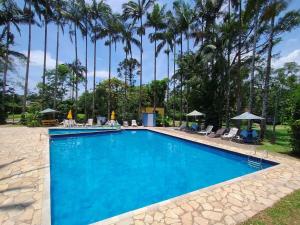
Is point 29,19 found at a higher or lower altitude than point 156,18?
lower

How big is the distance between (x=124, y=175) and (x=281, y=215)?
507 centimetres

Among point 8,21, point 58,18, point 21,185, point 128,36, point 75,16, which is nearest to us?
point 21,185

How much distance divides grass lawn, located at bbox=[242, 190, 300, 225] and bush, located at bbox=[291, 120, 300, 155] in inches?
234

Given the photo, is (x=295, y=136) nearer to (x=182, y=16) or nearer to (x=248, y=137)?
(x=248, y=137)

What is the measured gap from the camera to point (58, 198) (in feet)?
18.2

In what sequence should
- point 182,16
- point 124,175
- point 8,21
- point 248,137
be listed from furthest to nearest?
point 8,21
point 182,16
point 248,137
point 124,175

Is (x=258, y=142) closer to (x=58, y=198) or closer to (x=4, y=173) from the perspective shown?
(x=58, y=198)

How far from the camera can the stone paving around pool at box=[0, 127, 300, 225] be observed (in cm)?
380

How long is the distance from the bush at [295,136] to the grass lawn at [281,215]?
5.95m

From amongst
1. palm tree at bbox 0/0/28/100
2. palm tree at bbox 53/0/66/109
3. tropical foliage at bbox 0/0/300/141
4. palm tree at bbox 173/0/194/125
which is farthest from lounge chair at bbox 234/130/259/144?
palm tree at bbox 0/0/28/100

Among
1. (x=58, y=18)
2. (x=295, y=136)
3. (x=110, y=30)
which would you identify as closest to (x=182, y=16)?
(x=110, y=30)

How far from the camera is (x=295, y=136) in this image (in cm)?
965

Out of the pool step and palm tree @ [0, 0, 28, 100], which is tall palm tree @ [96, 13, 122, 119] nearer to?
palm tree @ [0, 0, 28, 100]

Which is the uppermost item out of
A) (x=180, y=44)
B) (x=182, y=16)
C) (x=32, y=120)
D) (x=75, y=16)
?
(x=75, y=16)
